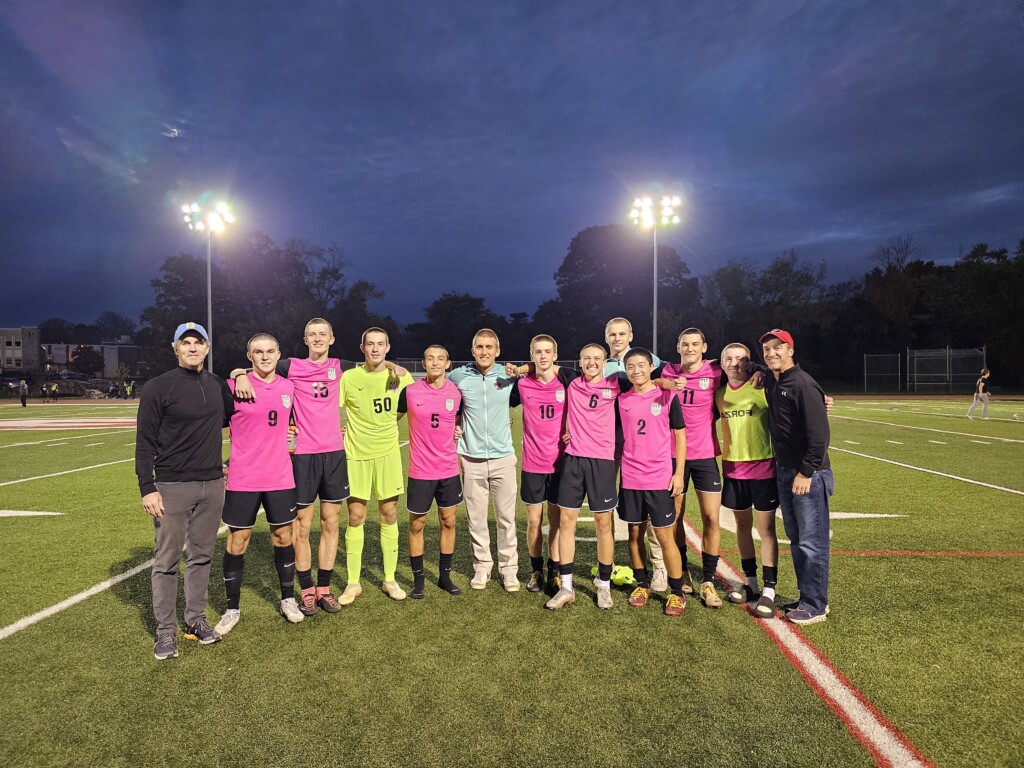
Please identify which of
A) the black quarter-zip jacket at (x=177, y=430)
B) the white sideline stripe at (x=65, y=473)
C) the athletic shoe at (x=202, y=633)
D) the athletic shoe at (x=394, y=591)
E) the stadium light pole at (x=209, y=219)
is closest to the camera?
the black quarter-zip jacket at (x=177, y=430)

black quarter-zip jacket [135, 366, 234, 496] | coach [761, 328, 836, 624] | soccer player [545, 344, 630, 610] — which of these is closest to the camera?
black quarter-zip jacket [135, 366, 234, 496]

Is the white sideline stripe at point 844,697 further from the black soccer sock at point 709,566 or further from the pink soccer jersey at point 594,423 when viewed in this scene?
the pink soccer jersey at point 594,423

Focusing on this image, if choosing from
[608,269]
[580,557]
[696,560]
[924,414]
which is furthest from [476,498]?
[608,269]

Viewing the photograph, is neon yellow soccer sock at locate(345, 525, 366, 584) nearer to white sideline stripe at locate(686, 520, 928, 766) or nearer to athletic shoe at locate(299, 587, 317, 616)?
athletic shoe at locate(299, 587, 317, 616)

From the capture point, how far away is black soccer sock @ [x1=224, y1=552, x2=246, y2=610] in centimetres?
407

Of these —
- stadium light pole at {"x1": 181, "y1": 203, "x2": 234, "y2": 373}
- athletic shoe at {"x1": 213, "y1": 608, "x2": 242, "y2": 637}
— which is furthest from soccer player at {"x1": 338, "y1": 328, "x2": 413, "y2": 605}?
stadium light pole at {"x1": 181, "y1": 203, "x2": 234, "y2": 373}

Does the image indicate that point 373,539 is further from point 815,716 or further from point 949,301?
point 949,301

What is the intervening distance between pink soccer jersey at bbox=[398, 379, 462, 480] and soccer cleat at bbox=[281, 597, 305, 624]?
1255 mm

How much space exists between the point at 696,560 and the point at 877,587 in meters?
1.47

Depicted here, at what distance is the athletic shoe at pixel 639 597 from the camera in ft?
14.5

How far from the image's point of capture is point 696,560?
5555 millimetres

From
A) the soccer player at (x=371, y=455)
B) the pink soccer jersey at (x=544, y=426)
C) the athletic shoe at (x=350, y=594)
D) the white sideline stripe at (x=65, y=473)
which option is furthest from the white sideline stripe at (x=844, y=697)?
the white sideline stripe at (x=65, y=473)

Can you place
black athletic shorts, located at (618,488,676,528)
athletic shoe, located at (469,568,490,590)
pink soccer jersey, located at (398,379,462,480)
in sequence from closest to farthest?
black athletic shorts, located at (618,488,676,528) → pink soccer jersey, located at (398,379,462,480) → athletic shoe, located at (469,568,490,590)

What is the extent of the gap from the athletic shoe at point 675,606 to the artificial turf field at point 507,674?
0.26 ft
